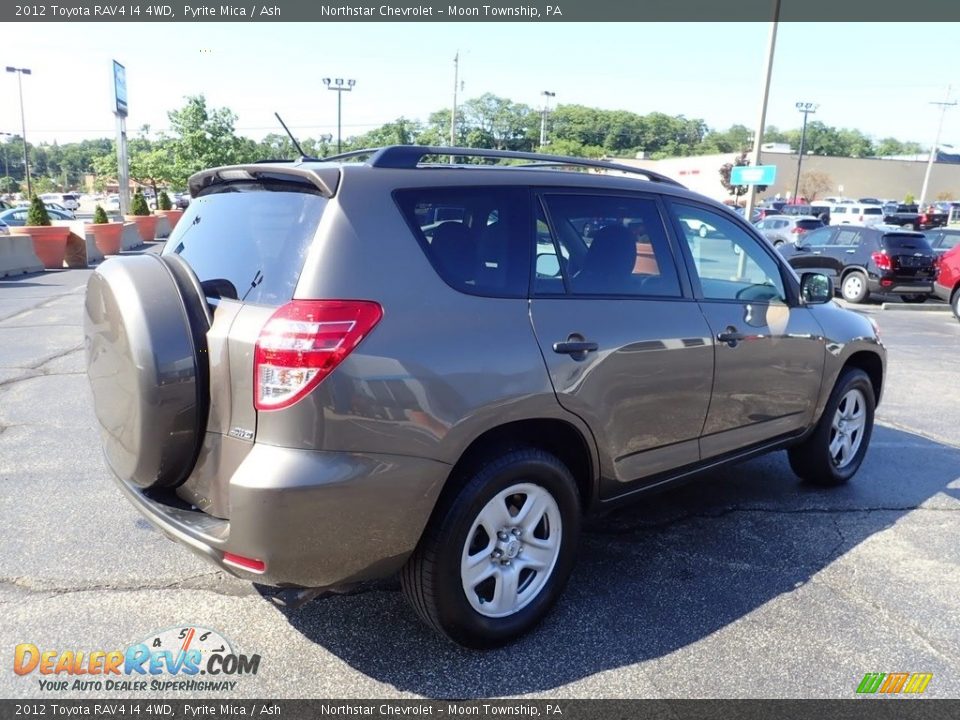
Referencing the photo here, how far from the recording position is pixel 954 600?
11.0 ft

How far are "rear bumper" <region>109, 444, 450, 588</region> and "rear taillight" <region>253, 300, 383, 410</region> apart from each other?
7.5 inches

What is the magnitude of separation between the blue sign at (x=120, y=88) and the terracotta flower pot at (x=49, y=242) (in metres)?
12.8

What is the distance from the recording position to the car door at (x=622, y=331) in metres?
2.89

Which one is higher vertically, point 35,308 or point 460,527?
point 460,527

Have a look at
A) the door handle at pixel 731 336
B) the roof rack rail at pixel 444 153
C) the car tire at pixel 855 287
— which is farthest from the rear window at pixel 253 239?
the car tire at pixel 855 287

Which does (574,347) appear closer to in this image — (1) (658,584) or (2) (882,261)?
(1) (658,584)

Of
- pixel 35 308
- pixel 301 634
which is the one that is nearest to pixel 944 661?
pixel 301 634

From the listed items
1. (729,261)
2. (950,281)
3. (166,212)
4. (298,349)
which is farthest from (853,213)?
(298,349)

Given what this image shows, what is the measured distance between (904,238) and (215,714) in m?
16.5

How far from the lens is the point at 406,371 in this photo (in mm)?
2375

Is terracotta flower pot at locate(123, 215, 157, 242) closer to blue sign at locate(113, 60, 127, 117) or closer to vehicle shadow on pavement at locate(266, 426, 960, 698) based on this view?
blue sign at locate(113, 60, 127, 117)

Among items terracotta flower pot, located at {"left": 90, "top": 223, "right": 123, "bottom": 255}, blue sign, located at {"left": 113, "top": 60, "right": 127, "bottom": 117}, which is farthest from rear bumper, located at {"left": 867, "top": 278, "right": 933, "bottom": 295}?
blue sign, located at {"left": 113, "top": 60, "right": 127, "bottom": 117}

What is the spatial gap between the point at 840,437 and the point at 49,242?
60.7 ft

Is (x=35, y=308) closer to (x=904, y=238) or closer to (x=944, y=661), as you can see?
(x=944, y=661)
